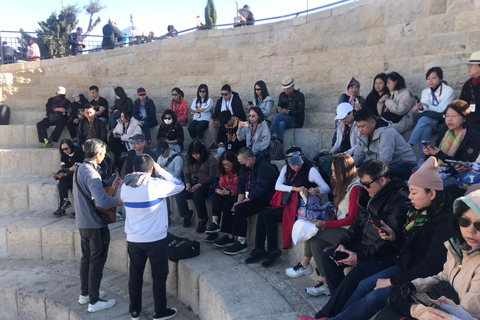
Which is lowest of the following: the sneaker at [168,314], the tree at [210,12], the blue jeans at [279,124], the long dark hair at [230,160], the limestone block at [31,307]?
the limestone block at [31,307]

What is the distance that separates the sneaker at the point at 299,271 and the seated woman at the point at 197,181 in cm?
195

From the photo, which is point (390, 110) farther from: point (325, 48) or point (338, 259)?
point (338, 259)

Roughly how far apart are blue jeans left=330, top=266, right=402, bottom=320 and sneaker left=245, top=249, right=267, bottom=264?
72.6 inches

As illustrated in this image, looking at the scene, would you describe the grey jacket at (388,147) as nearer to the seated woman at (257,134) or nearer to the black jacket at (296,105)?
the seated woman at (257,134)

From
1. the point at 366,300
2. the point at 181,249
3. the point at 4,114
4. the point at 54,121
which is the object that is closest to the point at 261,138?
the point at 181,249

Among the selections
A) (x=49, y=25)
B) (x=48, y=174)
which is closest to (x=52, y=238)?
(x=48, y=174)

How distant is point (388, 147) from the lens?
4.77 metres

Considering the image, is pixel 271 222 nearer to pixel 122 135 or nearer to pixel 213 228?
pixel 213 228

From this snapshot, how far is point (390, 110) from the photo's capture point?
241 inches

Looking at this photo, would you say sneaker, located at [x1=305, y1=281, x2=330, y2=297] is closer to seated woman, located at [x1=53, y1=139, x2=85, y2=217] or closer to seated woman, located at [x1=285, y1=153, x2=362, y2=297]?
seated woman, located at [x1=285, y1=153, x2=362, y2=297]

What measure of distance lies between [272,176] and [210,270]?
1518mm

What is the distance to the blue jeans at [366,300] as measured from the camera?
294 centimetres

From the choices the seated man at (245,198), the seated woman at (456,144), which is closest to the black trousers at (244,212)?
the seated man at (245,198)

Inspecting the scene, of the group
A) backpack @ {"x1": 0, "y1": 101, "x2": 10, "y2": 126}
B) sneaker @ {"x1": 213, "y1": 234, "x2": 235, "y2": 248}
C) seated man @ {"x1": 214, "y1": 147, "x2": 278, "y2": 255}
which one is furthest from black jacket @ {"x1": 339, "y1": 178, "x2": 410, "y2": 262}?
backpack @ {"x1": 0, "y1": 101, "x2": 10, "y2": 126}
